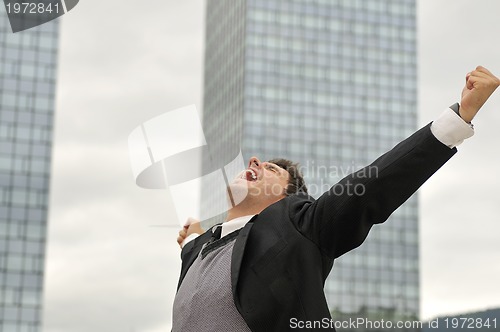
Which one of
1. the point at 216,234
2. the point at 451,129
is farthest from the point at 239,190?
the point at 451,129

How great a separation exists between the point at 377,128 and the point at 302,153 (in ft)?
28.0

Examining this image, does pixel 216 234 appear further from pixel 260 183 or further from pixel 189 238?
pixel 189 238

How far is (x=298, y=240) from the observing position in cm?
396

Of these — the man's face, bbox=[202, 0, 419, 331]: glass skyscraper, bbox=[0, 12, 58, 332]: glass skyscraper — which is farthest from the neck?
bbox=[202, 0, 419, 331]: glass skyscraper

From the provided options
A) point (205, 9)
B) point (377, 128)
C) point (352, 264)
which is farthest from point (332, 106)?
point (205, 9)

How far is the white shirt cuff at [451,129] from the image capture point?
3.58 metres

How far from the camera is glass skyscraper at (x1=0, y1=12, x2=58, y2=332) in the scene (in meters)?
69.8

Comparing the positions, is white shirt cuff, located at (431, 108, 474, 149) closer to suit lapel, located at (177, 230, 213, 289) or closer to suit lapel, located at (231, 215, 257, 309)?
suit lapel, located at (231, 215, 257, 309)

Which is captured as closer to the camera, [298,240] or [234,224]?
[298,240]

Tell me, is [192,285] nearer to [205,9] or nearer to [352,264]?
[352,264]

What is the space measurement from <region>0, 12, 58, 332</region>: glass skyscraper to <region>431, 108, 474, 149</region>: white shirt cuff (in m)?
67.7

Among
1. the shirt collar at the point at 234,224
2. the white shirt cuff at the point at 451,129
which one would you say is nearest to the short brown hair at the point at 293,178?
→ the shirt collar at the point at 234,224

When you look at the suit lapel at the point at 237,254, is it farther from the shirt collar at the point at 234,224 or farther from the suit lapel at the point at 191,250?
the suit lapel at the point at 191,250

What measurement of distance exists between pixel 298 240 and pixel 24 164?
7210 centimetres
